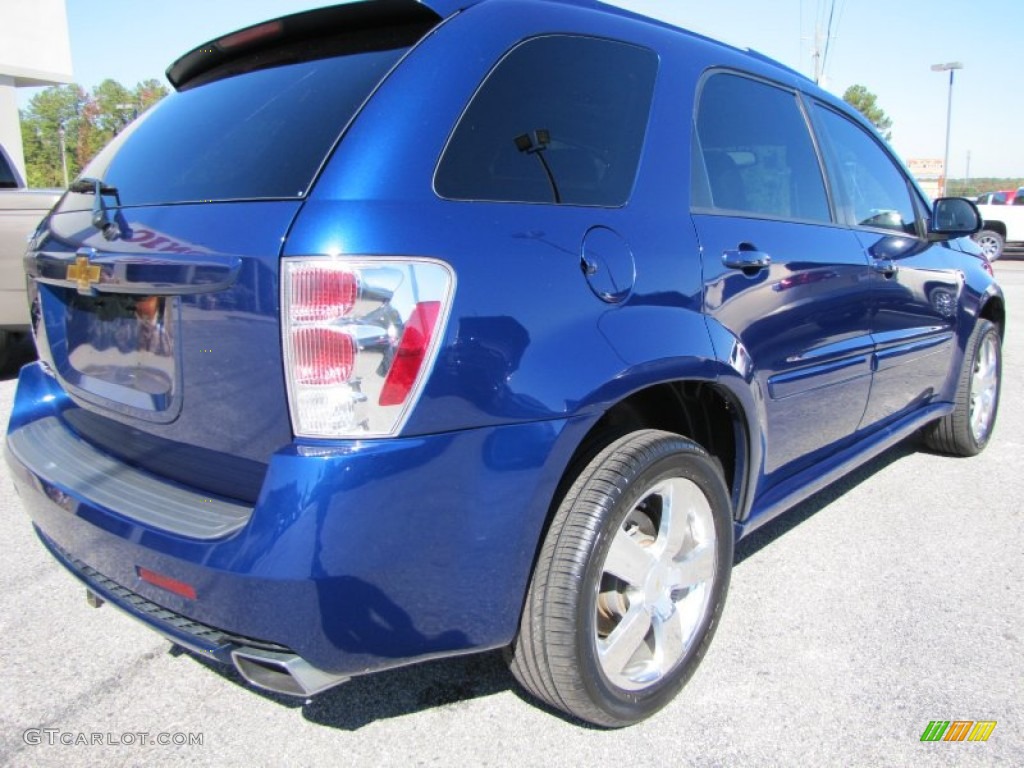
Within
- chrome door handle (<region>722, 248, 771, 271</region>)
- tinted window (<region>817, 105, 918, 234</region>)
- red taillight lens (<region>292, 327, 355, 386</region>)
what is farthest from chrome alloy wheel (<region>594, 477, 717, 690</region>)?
tinted window (<region>817, 105, 918, 234</region>)

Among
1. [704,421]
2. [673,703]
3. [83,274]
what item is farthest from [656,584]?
[83,274]

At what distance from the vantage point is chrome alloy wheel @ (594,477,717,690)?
209 cm

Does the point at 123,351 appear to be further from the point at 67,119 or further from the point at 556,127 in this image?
the point at 67,119

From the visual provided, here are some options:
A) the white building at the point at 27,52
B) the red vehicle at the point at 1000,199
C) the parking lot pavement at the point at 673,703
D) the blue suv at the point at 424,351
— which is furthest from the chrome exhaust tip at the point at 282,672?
the red vehicle at the point at 1000,199

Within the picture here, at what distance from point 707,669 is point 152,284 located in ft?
6.20

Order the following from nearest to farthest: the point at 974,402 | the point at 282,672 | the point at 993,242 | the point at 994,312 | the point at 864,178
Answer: the point at 282,672, the point at 864,178, the point at 974,402, the point at 994,312, the point at 993,242

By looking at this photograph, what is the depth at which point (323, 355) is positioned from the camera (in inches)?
62.2

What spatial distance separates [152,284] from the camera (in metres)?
1.82

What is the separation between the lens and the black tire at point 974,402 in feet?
14.3

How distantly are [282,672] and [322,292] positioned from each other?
2.57 feet

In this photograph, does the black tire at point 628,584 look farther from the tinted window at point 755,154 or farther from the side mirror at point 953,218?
the side mirror at point 953,218

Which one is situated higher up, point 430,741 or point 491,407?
point 491,407

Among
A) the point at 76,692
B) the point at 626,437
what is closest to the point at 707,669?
the point at 626,437

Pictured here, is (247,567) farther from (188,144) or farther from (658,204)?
(658,204)
